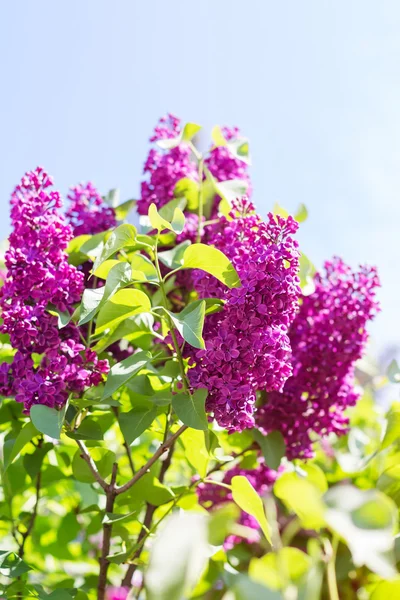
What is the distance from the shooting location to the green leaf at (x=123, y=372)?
0.73m

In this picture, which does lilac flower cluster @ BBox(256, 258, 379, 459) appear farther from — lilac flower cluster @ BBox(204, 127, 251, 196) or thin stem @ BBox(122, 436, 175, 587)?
lilac flower cluster @ BBox(204, 127, 251, 196)

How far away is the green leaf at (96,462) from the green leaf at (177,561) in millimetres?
602

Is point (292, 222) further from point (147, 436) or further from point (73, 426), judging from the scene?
point (147, 436)

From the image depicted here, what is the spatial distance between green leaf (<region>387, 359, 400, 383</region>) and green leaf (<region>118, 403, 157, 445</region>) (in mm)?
441

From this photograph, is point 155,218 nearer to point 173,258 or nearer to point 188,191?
point 173,258

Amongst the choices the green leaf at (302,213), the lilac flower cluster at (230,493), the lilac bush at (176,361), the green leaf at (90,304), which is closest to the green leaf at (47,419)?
the lilac bush at (176,361)

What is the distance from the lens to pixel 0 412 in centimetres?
97

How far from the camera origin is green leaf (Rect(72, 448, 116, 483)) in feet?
2.94

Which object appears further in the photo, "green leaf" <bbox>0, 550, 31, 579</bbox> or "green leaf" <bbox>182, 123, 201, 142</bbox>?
"green leaf" <bbox>182, 123, 201, 142</bbox>

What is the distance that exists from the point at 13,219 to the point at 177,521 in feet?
2.27

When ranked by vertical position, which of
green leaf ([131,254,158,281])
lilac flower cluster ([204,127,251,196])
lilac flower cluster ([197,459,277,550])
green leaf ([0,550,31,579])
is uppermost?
lilac flower cluster ([204,127,251,196])

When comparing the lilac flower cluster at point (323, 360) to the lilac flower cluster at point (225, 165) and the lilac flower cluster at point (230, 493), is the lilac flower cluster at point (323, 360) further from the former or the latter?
the lilac flower cluster at point (225, 165)

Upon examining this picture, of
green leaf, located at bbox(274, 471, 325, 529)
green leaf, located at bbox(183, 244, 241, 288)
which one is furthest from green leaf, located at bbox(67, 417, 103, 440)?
green leaf, located at bbox(274, 471, 325, 529)

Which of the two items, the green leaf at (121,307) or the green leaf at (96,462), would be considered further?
the green leaf at (96,462)
